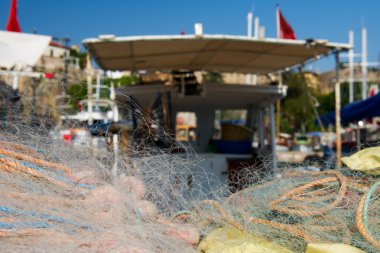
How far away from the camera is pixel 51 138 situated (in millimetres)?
2516

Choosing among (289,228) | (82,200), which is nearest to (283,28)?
(289,228)

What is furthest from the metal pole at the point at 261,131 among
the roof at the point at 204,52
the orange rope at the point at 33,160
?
the orange rope at the point at 33,160

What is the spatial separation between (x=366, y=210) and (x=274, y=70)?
7.14 meters

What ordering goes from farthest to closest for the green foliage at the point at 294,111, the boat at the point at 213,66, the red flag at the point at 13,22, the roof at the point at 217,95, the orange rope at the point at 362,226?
the green foliage at the point at 294,111
the red flag at the point at 13,22
the roof at the point at 217,95
the boat at the point at 213,66
the orange rope at the point at 362,226

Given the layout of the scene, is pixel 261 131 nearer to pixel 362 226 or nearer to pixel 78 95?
pixel 78 95

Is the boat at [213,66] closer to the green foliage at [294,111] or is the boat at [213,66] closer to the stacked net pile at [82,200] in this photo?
the stacked net pile at [82,200]

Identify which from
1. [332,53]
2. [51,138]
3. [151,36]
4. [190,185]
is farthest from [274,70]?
[51,138]

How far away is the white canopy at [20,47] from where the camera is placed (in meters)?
6.71

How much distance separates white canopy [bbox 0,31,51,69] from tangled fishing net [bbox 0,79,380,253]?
464cm

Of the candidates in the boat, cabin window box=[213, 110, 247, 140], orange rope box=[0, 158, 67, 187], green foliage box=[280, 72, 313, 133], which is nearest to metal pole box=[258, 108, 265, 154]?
the boat

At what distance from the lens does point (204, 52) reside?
7.08m

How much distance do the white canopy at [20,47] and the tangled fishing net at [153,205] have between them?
4641 mm

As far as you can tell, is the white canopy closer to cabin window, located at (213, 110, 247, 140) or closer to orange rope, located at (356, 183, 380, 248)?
cabin window, located at (213, 110, 247, 140)

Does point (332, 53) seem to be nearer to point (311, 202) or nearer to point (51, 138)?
point (311, 202)
